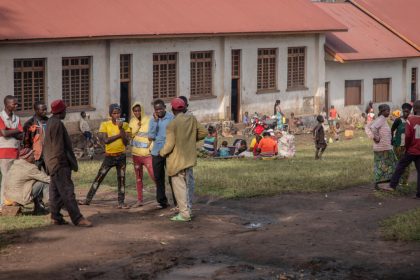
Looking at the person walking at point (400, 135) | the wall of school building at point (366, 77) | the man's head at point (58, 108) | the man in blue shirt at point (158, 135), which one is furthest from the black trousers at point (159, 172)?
the wall of school building at point (366, 77)

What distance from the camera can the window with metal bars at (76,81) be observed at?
97.0 ft

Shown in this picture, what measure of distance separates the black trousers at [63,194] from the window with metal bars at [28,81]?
15.4m

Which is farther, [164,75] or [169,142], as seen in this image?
[164,75]

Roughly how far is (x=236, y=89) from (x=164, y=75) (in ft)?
12.9

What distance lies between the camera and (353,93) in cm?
4125

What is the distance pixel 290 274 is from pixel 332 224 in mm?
3004

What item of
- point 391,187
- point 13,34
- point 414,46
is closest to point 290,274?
point 391,187

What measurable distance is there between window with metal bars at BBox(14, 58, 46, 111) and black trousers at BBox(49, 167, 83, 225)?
1545 cm

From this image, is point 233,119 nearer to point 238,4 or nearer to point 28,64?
point 238,4

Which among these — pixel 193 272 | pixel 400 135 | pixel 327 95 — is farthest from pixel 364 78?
pixel 193 272

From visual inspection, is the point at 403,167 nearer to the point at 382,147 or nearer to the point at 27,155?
the point at 382,147

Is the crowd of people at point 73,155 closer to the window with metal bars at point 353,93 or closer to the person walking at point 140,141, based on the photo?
the person walking at point 140,141

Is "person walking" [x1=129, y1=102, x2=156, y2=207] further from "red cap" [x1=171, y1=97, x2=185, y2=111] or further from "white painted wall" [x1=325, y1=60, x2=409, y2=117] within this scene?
Answer: "white painted wall" [x1=325, y1=60, x2=409, y2=117]

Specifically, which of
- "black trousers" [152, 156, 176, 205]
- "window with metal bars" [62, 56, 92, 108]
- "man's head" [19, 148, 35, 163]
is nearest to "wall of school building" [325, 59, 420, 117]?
"window with metal bars" [62, 56, 92, 108]
